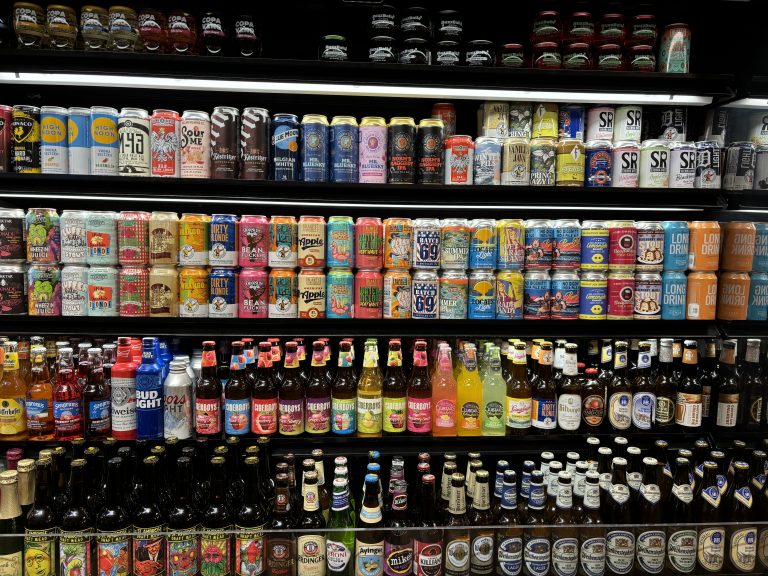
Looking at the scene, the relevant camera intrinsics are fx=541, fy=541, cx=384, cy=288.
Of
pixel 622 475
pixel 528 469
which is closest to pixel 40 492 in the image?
pixel 528 469

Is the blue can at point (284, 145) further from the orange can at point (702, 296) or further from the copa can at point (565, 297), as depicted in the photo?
the orange can at point (702, 296)

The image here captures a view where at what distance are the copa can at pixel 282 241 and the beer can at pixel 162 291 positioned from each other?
15.5 inches

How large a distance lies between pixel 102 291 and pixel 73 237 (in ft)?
0.76

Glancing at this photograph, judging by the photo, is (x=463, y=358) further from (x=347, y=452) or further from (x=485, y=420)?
(x=347, y=452)

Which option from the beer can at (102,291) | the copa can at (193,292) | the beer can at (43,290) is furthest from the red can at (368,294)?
the beer can at (43,290)

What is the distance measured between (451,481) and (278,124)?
151 cm

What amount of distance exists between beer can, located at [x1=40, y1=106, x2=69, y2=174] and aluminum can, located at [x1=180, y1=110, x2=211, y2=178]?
0.45 m

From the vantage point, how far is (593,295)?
86.8 inches

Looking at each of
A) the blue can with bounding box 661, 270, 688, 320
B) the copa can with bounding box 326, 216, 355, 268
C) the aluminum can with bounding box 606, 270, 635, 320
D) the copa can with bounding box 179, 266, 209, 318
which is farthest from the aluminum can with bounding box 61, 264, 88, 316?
the blue can with bounding box 661, 270, 688, 320

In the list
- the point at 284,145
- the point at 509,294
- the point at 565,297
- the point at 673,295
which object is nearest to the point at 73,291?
the point at 284,145

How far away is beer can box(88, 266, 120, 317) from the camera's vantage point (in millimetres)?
2076

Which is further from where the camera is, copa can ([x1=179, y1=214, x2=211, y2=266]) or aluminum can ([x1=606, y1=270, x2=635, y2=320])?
aluminum can ([x1=606, y1=270, x2=635, y2=320])

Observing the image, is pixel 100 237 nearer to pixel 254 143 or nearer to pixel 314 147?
pixel 254 143

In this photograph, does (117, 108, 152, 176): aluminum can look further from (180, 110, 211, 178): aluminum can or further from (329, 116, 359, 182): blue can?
(329, 116, 359, 182): blue can
